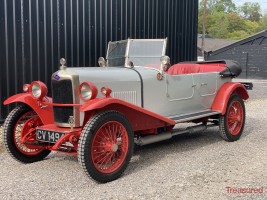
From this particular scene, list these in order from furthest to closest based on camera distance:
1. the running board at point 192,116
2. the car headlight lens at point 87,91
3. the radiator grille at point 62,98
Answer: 1. the running board at point 192,116
2. the radiator grille at point 62,98
3. the car headlight lens at point 87,91

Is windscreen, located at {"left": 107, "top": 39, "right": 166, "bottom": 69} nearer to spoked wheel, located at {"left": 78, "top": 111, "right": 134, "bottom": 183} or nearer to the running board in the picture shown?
the running board

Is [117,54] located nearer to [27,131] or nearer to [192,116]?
[192,116]

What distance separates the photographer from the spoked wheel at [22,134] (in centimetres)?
557

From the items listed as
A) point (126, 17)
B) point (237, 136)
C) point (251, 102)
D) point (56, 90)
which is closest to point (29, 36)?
→ point (126, 17)

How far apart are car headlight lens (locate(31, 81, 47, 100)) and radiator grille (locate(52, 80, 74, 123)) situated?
0.53ft

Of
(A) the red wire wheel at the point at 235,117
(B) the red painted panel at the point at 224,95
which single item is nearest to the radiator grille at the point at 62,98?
(B) the red painted panel at the point at 224,95

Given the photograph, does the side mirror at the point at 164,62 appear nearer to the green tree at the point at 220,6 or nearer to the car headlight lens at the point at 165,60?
the car headlight lens at the point at 165,60

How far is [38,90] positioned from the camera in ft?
18.2

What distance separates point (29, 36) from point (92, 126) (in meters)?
4.57

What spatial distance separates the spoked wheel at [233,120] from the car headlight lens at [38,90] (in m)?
3.26

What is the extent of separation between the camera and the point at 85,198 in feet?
14.3

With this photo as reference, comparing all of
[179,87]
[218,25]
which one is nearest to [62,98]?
[179,87]

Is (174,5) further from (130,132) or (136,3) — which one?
(130,132)

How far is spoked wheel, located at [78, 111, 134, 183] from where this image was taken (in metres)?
4.69
